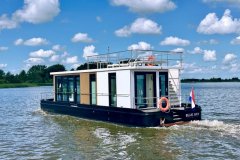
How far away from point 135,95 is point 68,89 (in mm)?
7543

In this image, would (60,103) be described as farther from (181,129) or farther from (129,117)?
(181,129)

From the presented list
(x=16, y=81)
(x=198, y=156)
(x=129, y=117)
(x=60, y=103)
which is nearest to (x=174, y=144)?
(x=198, y=156)

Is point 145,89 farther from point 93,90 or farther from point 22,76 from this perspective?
point 22,76

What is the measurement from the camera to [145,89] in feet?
66.5

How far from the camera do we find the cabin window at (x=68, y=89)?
24516mm

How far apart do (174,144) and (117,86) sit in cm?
660

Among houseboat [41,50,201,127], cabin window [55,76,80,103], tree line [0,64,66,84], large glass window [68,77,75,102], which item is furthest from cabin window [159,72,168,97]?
tree line [0,64,66,84]

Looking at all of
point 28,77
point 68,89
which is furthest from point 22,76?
point 68,89

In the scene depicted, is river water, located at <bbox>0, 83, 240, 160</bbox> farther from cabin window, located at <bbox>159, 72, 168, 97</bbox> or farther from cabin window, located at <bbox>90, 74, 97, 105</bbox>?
cabin window, located at <bbox>159, 72, 168, 97</bbox>

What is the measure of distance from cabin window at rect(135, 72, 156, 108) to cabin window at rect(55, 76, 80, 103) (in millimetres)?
5779

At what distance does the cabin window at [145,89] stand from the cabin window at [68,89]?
228 inches

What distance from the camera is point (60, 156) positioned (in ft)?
43.3

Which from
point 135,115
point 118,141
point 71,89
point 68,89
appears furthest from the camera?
point 68,89

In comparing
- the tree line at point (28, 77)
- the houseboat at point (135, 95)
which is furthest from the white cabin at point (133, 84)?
the tree line at point (28, 77)
